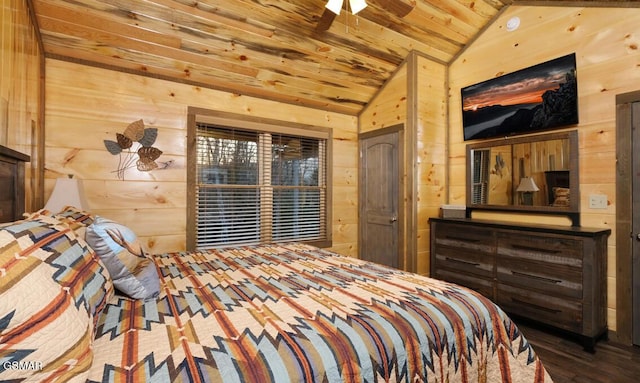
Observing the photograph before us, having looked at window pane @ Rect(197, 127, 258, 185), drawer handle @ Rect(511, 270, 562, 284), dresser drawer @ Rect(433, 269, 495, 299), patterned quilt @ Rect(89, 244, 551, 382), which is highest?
window pane @ Rect(197, 127, 258, 185)

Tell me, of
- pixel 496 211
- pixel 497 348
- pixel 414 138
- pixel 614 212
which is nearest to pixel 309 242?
pixel 414 138

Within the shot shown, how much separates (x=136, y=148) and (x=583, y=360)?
13.3ft

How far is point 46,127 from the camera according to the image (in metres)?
2.61

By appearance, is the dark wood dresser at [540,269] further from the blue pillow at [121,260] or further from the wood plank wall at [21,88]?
the wood plank wall at [21,88]

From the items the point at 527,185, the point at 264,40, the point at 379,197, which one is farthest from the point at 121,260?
the point at 527,185

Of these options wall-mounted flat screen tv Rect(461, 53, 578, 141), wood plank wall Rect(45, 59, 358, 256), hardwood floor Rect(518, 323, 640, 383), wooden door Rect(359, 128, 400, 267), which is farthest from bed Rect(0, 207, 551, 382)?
wall-mounted flat screen tv Rect(461, 53, 578, 141)

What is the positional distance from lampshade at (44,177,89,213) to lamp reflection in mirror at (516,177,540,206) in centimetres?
395

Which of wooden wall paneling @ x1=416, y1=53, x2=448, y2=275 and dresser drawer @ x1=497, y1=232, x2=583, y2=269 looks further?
wooden wall paneling @ x1=416, y1=53, x2=448, y2=275

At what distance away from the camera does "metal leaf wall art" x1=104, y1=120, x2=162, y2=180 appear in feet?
9.43

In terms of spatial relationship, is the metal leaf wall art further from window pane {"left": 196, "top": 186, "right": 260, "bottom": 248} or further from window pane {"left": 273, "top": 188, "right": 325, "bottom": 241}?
window pane {"left": 273, "top": 188, "right": 325, "bottom": 241}

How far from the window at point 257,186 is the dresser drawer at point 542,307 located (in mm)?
2075

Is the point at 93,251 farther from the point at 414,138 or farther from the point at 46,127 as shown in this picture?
the point at 414,138

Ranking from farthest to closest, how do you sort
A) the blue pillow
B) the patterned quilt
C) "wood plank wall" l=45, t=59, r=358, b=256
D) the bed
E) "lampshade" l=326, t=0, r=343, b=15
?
1. "wood plank wall" l=45, t=59, r=358, b=256
2. "lampshade" l=326, t=0, r=343, b=15
3. the blue pillow
4. the patterned quilt
5. the bed

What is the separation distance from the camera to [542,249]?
260 cm
